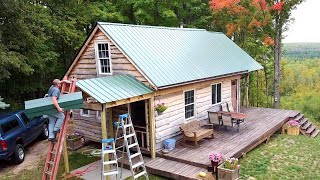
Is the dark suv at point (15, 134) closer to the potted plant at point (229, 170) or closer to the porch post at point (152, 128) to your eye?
the porch post at point (152, 128)

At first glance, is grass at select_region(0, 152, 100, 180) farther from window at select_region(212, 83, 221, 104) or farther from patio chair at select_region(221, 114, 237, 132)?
window at select_region(212, 83, 221, 104)

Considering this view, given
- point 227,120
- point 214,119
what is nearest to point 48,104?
point 214,119

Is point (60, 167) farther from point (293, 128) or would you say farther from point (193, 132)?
point (293, 128)

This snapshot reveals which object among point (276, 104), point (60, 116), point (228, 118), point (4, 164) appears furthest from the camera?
point (276, 104)

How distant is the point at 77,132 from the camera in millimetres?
13867

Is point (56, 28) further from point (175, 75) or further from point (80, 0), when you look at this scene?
point (175, 75)

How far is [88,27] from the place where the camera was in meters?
24.2

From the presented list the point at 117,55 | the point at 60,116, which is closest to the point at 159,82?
the point at 117,55

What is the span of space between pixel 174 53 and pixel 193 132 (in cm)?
389

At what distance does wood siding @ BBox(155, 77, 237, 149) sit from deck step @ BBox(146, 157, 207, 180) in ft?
3.42

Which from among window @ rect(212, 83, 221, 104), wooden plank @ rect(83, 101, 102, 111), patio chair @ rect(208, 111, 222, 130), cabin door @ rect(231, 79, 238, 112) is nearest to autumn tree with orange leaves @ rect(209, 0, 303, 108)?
cabin door @ rect(231, 79, 238, 112)

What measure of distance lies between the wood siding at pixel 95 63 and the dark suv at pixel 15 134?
3064 millimetres

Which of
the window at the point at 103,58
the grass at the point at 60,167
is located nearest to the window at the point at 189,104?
the window at the point at 103,58

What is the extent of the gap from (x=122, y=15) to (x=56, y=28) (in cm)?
748
